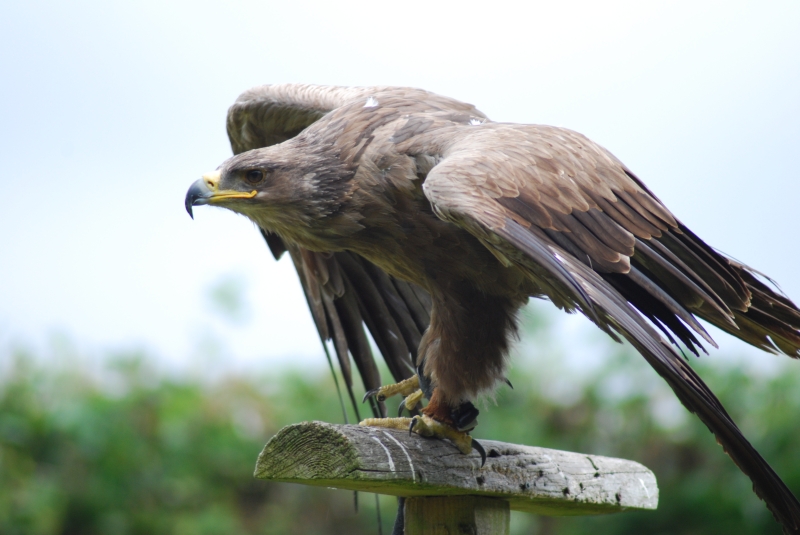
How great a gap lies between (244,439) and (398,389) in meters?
2.79

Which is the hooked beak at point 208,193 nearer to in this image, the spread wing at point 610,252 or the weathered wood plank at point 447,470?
the spread wing at point 610,252

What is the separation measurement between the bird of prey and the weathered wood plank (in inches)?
6.5

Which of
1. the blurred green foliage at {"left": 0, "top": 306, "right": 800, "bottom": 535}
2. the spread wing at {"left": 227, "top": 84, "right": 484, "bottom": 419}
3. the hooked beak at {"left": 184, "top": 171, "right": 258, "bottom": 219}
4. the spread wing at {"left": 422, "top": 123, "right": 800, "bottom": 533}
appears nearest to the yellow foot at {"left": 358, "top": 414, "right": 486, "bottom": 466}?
the spread wing at {"left": 422, "top": 123, "right": 800, "bottom": 533}

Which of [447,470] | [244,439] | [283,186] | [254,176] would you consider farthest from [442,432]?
[244,439]

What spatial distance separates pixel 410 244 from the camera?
3131mm

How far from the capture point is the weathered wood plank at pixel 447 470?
8.34 ft

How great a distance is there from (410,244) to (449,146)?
412 millimetres

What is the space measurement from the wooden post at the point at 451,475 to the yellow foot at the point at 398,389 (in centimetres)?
63

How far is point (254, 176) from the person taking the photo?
3.20 m

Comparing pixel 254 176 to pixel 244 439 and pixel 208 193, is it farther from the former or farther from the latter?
pixel 244 439

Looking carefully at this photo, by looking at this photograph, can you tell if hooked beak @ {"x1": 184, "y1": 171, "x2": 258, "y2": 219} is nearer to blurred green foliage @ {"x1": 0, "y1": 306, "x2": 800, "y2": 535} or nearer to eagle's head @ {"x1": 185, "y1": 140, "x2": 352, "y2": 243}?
eagle's head @ {"x1": 185, "y1": 140, "x2": 352, "y2": 243}

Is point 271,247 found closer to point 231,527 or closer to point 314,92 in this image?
point 314,92

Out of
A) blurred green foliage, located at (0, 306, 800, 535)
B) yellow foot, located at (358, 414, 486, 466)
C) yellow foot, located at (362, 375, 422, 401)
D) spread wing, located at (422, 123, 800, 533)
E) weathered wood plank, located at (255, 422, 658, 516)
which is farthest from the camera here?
blurred green foliage, located at (0, 306, 800, 535)

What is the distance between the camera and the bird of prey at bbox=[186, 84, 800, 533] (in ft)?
7.94
